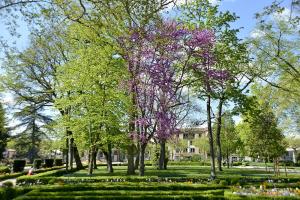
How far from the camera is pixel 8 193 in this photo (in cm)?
1639

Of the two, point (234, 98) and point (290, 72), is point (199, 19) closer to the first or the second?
point (234, 98)

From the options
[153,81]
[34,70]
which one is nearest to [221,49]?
[153,81]

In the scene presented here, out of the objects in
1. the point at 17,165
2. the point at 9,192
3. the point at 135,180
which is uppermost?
the point at 17,165

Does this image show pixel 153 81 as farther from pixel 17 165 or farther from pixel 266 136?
pixel 17 165

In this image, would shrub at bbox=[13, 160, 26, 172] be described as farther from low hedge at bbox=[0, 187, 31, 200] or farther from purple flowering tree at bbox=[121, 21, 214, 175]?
low hedge at bbox=[0, 187, 31, 200]

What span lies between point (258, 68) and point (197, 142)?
60.2 m

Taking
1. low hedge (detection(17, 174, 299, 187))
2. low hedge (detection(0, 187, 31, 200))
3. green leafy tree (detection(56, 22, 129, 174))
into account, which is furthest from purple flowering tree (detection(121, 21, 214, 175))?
low hedge (detection(0, 187, 31, 200))

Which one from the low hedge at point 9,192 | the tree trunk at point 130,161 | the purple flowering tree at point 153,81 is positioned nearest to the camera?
the low hedge at point 9,192

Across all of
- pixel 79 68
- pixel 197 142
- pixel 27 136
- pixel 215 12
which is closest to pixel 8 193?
pixel 79 68

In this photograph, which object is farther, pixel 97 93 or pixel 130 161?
pixel 130 161

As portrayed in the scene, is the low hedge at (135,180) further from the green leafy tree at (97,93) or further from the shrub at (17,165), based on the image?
the shrub at (17,165)

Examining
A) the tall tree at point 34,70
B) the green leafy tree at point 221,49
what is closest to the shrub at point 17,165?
the tall tree at point 34,70

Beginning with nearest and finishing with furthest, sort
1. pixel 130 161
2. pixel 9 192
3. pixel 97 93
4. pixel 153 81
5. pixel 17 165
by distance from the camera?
pixel 9 192, pixel 153 81, pixel 97 93, pixel 130 161, pixel 17 165

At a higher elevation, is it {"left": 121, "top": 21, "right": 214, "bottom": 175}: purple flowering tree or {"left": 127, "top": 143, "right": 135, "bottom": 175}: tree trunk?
{"left": 121, "top": 21, "right": 214, "bottom": 175}: purple flowering tree
